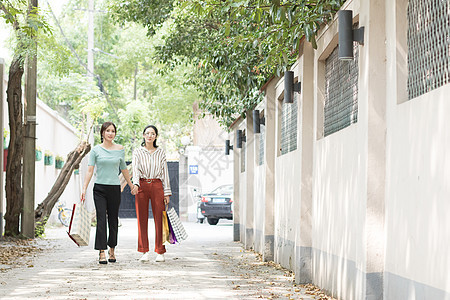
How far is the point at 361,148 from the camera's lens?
6426mm

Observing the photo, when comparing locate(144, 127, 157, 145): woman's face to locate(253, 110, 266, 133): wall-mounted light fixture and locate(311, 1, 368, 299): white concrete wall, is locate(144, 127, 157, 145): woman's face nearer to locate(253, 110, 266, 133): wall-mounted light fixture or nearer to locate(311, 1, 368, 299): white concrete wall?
locate(311, 1, 368, 299): white concrete wall

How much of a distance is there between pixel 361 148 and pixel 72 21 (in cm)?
4564

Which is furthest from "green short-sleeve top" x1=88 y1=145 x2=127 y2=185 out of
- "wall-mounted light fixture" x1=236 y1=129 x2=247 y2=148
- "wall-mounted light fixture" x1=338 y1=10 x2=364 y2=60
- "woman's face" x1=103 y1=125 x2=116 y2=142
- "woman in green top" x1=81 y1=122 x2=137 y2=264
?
"wall-mounted light fixture" x1=236 y1=129 x2=247 y2=148

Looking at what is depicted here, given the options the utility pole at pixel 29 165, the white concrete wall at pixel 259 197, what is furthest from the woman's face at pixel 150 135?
the utility pole at pixel 29 165

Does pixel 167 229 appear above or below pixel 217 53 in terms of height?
below

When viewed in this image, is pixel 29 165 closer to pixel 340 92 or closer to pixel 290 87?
pixel 290 87

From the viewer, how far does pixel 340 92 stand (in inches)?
310

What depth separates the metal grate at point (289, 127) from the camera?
10.5m

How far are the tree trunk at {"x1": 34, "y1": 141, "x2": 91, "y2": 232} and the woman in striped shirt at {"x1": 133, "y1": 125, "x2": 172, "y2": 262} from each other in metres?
7.05

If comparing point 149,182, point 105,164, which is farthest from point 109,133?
point 149,182

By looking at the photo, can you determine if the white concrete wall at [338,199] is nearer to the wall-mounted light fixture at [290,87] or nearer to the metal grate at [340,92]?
the metal grate at [340,92]

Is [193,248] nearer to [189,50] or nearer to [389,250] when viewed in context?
[189,50]

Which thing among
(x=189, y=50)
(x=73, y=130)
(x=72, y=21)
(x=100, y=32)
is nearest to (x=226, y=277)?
(x=189, y=50)

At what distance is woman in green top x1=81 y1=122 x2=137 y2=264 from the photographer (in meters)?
10.7
